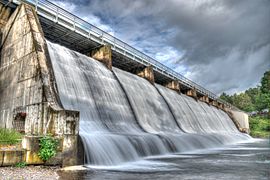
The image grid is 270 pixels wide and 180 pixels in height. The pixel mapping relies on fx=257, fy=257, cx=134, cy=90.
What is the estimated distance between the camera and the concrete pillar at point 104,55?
22.5 m

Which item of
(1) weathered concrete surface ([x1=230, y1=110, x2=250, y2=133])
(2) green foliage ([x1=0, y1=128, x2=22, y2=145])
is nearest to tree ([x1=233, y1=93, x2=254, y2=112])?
(1) weathered concrete surface ([x1=230, y1=110, x2=250, y2=133])

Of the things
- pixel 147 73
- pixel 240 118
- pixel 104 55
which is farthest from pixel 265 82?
pixel 104 55

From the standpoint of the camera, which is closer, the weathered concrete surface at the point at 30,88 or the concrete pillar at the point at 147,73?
the weathered concrete surface at the point at 30,88

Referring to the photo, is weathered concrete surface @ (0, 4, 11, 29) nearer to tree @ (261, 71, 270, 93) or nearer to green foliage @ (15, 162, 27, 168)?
green foliage @ (15, 162, 27, 168)

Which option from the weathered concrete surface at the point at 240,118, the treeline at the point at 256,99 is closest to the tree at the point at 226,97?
the treeline at the point at 256,99

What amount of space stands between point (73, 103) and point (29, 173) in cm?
749

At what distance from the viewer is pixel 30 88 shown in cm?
1212

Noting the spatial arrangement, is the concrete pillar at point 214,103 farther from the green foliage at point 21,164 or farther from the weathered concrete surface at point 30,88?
the green foliage at point 21,164

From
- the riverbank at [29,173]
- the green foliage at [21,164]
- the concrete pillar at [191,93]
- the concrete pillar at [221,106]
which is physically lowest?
the riverbank at [29,173]

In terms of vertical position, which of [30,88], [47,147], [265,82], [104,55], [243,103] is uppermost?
[265,82]

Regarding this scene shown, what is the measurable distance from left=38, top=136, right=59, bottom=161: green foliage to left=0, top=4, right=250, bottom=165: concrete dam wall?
24cm

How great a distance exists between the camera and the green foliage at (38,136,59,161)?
873 cm

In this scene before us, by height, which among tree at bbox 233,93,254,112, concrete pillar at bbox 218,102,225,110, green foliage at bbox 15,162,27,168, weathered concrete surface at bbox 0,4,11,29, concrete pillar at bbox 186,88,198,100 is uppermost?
tree at bbox 233,93,254,112

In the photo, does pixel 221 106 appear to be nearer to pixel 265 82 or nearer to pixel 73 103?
pixel 265 82
